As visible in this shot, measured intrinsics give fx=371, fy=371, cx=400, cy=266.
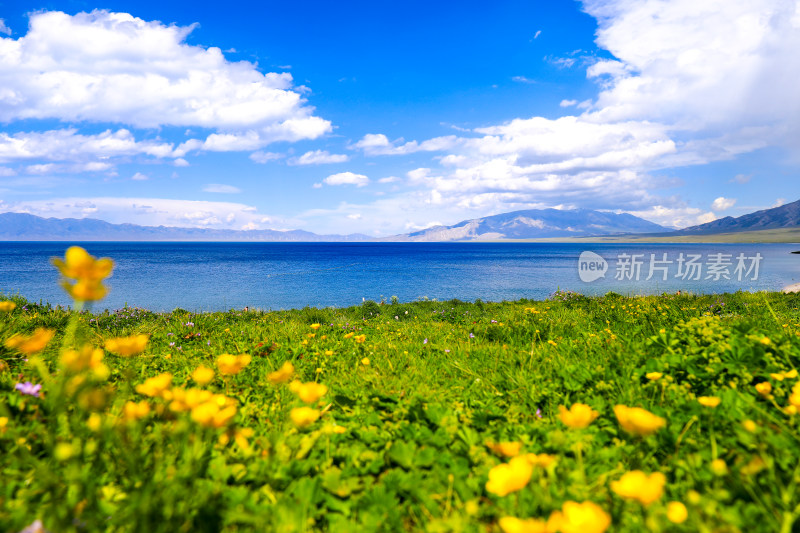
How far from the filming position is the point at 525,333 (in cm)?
555

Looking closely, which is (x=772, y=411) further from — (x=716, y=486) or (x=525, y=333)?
(x=525, y=333)

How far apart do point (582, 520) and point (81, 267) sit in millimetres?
2049

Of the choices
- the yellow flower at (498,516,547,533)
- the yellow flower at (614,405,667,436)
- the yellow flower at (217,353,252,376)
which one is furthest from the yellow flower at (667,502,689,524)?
the yellow flower at (217,353,252,376)

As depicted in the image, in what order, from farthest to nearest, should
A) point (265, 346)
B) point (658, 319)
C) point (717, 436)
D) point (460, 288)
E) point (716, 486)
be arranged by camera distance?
point (460, 288) < point (658, 319) < point (265, 346) < point (717, 436) < point (716, 486)

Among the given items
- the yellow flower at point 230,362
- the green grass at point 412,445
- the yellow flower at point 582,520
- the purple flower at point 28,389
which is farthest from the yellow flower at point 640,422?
the purple flower at point 28,389

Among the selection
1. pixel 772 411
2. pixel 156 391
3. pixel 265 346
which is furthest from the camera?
pixel 265 346

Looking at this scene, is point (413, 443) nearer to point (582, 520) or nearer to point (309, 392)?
point (309, 392)

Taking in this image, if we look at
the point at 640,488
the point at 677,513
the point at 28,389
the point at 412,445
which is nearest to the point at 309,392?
the point at 412,445

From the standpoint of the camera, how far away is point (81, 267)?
1530mm

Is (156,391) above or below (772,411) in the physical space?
above

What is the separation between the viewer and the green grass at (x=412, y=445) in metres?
1.53

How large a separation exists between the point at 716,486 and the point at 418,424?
1.61 m

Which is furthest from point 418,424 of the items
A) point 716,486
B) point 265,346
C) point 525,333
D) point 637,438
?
point 525,333

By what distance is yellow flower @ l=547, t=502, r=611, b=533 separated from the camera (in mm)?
1074
